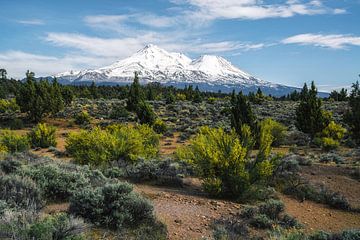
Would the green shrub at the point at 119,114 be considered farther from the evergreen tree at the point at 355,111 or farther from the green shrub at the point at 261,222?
the green shrub at the point at 261,222

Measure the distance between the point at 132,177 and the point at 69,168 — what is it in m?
2.51

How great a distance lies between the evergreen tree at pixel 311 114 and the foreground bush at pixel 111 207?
68.5 ft

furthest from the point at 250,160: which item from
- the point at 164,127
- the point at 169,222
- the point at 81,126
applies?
the point at 81,126

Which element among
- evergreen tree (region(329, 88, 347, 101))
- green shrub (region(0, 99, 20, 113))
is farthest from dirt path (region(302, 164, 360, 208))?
evergreen tree (region(329, 88, 347, 101))

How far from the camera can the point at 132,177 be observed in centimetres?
1181

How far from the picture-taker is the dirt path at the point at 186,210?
694 cm

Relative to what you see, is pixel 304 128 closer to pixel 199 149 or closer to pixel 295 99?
pixel 199 149

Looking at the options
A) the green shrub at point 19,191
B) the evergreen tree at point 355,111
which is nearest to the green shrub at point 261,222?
the green shrub at point 19,191

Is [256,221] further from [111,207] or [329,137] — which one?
[329,137]

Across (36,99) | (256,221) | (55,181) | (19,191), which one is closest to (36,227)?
(19,191)

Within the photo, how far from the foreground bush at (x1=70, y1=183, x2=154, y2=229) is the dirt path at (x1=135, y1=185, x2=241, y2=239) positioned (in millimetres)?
499

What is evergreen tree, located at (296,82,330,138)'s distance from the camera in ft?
81.9

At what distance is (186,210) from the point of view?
830 centimetres

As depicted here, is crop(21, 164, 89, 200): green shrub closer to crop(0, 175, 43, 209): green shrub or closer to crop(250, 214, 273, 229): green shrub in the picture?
Answer: crop(0, 175, 43, 209): green shrub
